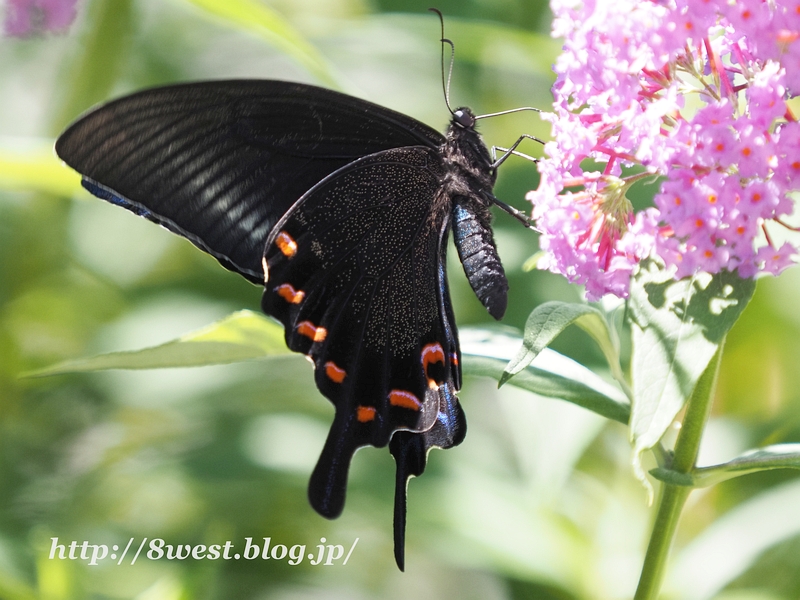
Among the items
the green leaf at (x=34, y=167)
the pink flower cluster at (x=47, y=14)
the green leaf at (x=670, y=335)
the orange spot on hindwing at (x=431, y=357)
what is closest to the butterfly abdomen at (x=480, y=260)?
the orange spot on hindwing at (x=431, y=357)

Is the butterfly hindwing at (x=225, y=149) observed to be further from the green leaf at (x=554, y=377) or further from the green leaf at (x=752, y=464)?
the green leaf at (x=752, y=464)

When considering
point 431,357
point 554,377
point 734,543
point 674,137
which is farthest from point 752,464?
point 734,543

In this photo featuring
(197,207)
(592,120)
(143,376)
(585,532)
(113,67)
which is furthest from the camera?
(143,376)

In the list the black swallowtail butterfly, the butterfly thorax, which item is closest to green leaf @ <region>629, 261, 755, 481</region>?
the black swallowtail butterfly

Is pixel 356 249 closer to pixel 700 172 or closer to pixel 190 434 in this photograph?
pixel 700 172

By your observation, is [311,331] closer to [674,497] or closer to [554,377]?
[554,377]

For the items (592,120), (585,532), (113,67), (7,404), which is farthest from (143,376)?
(592,120)
